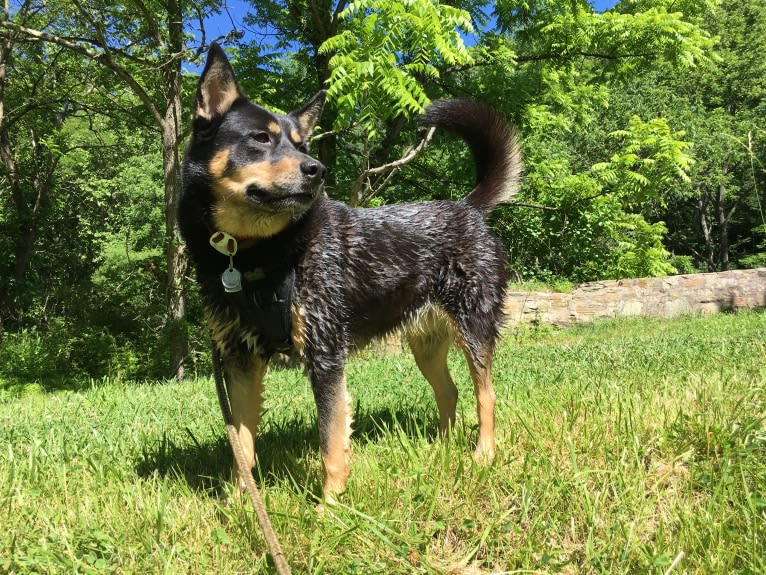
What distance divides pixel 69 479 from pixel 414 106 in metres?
5.10

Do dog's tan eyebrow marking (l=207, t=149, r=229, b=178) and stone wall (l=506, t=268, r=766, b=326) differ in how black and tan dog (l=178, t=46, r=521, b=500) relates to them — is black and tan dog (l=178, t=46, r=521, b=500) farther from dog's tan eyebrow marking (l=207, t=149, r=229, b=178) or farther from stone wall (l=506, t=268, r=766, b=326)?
stone wall (l=506, t=268, r=766, b=326)

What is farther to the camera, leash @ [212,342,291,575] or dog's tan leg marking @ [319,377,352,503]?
dog's tan leg marking @ [319,377,352,503]

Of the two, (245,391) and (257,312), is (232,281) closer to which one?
(257,312)

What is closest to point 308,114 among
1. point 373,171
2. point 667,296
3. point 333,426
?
point 333,426

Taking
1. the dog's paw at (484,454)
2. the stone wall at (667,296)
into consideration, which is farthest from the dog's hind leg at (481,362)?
the stone wall at (667,296)

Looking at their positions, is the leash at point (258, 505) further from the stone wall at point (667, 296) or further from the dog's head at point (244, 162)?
the stone wall at point (667, 296)

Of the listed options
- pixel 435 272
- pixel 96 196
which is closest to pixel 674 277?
pixel 435 272

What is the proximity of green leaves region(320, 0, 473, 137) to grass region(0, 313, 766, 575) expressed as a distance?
4.10 meters

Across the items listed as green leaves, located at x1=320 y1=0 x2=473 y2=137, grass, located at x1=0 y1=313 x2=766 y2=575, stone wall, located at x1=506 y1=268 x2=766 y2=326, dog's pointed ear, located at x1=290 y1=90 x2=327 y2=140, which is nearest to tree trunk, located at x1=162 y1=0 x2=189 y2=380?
green leaves, located at x1=320 y1=0 x2=473 y2=137

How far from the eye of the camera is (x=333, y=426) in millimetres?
2740

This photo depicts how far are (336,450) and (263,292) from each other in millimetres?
906

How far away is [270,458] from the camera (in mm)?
3271

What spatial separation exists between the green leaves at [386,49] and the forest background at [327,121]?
27mm

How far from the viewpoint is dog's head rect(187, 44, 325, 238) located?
8.64ft
